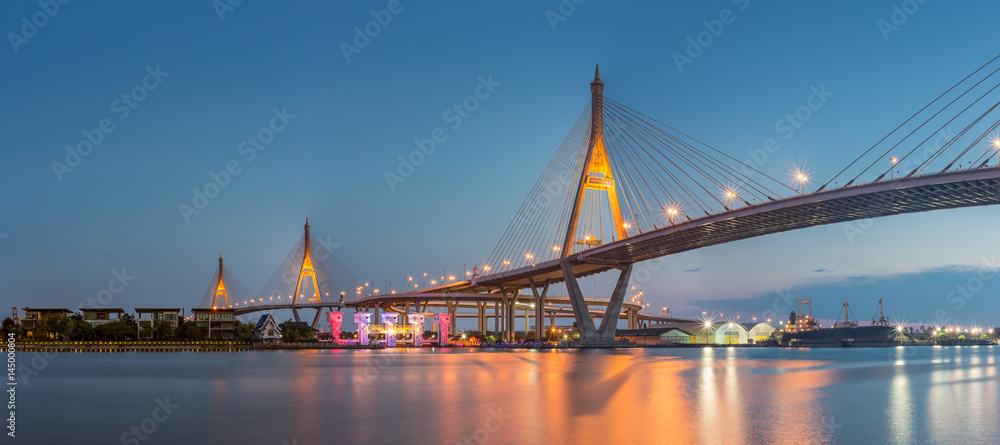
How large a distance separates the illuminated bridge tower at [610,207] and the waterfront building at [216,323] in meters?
60.3

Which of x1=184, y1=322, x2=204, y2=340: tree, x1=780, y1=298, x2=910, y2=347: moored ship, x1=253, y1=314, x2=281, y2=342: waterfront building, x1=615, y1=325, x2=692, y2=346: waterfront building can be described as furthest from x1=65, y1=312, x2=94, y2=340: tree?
x1=780, y1=298, x2=910, y2=347: moored ship

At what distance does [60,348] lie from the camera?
91.8 metres

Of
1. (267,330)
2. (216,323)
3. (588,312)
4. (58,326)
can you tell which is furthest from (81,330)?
(588,312)

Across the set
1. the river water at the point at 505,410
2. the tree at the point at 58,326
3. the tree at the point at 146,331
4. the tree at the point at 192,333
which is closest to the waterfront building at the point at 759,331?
the tree at the point at 192,333

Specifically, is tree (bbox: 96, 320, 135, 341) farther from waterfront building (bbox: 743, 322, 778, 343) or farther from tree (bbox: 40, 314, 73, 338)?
waterfront building (bbox: 743, 322, 778, 343)

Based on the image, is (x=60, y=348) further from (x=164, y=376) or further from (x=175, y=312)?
(x=164, y=376)

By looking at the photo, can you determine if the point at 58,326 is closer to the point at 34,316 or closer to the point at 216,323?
the point at 34,316

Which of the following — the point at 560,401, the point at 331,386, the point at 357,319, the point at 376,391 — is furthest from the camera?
the point at 357,319

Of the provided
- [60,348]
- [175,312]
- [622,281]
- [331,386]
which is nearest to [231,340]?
[175,312]

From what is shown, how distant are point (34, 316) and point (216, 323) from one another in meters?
25.4

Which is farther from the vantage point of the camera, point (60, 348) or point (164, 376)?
point (60, 348)

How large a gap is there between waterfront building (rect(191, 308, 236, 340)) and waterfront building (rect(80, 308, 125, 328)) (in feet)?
36.4

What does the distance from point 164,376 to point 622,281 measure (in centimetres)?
5385

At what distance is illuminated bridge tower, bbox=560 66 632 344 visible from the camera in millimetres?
77869
